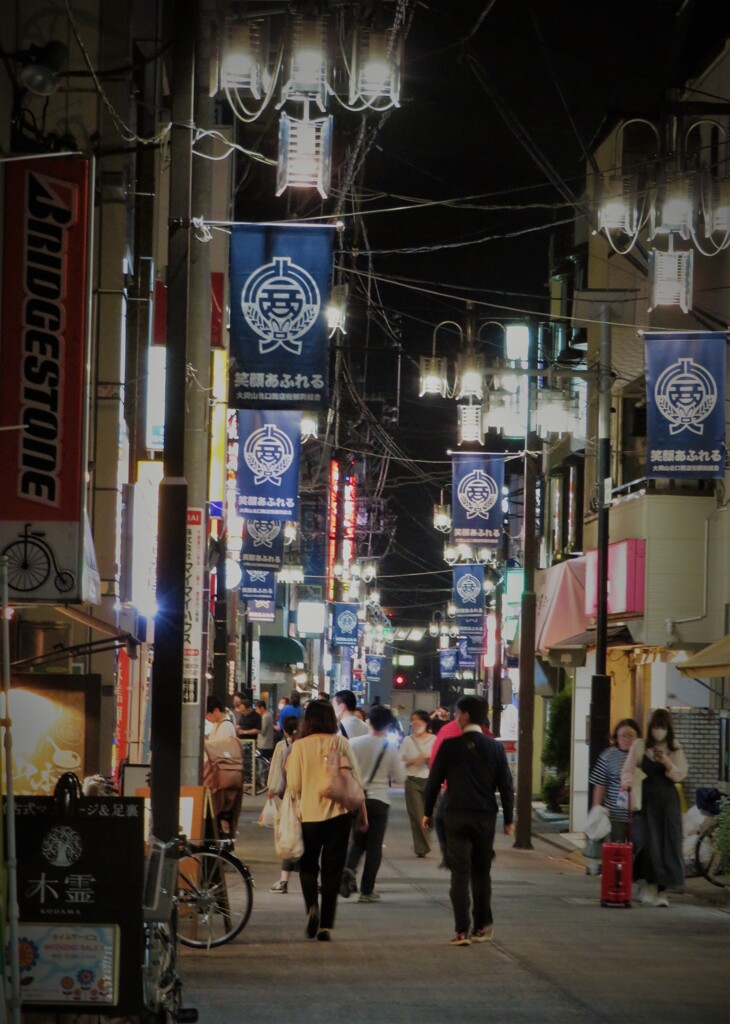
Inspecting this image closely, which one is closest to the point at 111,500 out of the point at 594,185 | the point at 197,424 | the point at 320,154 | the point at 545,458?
the point at 197,424

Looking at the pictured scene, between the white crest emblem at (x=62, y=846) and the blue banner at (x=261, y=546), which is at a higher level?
the blue banner at (x=261, y=546)

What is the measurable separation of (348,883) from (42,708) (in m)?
4.45

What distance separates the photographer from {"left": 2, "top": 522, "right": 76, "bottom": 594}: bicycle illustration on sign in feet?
38.0

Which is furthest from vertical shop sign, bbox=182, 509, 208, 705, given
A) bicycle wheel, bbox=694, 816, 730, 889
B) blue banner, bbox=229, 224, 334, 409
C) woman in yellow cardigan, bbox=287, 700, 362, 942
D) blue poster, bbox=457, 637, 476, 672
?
blue poster, bbox=457, 637, 476, 672

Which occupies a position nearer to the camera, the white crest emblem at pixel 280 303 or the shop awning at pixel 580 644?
the white crest emblem at pixel 280 303

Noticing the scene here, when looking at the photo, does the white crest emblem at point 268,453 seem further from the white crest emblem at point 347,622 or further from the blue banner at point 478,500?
the white crest emblem at point 347,622

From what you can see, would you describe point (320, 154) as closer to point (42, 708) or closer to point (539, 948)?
point (42, 708)

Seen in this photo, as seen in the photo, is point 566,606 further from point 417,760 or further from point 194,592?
point 194,592

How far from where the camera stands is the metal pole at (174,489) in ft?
37.4

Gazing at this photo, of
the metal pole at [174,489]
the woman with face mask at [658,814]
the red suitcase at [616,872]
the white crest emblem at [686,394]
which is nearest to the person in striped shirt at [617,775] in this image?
the woman with face mask at [658,814]

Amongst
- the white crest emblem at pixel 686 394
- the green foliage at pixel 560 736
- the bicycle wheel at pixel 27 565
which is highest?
the white crest emblem at pixel 686 394

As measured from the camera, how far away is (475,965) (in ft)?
40.6

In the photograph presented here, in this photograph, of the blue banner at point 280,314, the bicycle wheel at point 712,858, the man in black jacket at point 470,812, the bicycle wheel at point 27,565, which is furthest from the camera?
the bicycle wheel at point 712,858

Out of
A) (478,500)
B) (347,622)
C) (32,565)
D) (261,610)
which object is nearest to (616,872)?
(32,565)
